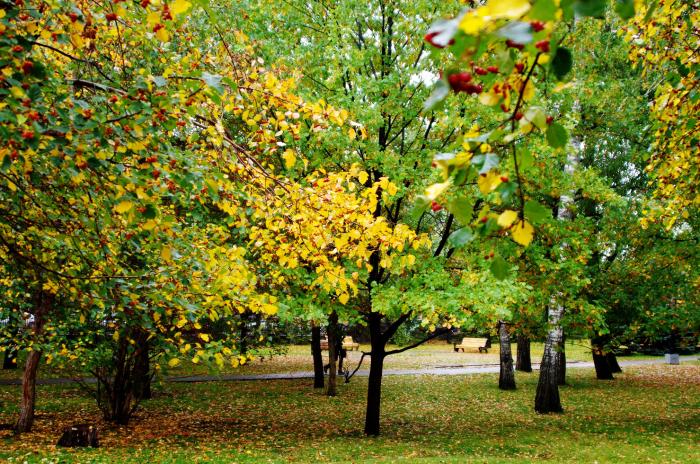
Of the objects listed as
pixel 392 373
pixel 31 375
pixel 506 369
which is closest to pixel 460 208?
pixel 31 375

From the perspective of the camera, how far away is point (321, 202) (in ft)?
15.5

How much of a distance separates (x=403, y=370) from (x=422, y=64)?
16.8 metres

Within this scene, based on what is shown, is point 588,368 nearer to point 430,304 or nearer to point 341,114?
point 430,304

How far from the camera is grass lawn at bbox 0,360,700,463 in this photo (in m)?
9.13

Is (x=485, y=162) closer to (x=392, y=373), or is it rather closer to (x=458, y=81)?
(x=458, y=81)

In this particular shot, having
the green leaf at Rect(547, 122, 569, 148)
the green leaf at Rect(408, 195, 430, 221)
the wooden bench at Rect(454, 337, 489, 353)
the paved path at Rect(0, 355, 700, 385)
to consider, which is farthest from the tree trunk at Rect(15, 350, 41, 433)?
the wooden bench at Rect(454, 337, 489, 353)

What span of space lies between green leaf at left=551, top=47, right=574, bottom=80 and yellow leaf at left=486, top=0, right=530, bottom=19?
11.4 inches

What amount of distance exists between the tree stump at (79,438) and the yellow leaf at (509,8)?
10243mm

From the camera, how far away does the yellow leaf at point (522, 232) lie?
1.56 metres

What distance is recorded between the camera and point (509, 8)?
3.72 ft

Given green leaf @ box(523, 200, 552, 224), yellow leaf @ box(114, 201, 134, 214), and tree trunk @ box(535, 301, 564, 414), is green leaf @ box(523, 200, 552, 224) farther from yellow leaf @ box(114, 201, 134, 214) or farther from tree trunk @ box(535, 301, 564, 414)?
tree trunk @ box(535, 301, 564, 414)

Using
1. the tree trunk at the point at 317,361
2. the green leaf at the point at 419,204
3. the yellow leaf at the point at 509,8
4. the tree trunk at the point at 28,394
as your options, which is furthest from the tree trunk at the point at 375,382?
Answer: the yellow leaf at the point at 509,8

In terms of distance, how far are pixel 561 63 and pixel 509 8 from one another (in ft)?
1.16

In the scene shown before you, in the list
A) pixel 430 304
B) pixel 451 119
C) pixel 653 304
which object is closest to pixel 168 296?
pixel 430 304
